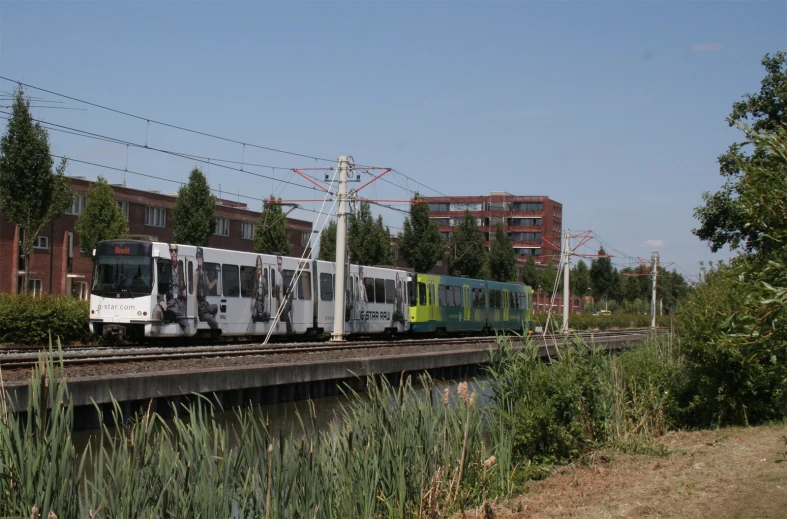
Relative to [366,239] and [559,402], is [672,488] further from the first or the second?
[366,239]

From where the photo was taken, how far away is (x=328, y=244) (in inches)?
2382

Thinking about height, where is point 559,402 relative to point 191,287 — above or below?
below

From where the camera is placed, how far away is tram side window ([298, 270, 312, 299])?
30000mm

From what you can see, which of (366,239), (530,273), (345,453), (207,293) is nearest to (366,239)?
(366,239)

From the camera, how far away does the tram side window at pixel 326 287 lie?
31328 mm

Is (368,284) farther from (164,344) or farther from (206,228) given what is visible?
(206,228)

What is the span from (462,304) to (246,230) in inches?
1074

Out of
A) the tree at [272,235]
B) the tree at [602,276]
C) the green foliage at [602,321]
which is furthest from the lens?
the tree at [602,276]

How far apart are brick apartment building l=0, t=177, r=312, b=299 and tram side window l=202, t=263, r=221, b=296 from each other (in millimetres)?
13589

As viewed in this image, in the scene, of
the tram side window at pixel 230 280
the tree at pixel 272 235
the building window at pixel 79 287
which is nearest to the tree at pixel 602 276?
the tree at pixel 272 235

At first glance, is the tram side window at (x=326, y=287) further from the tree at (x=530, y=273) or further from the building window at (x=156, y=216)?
the tree at (x=530, y=273)

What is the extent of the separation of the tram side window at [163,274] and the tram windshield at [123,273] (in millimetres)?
229

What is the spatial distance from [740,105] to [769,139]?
21.2m

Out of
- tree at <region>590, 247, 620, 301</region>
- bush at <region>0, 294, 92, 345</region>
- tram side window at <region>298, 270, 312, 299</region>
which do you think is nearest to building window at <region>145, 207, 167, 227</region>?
tram side window at <region>298, 270, 312, 299</region>
